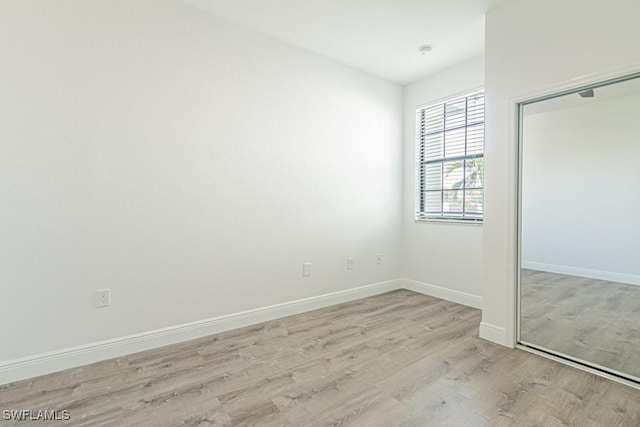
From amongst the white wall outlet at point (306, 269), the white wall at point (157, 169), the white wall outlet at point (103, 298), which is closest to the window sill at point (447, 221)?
the white wall at point (157, 169)

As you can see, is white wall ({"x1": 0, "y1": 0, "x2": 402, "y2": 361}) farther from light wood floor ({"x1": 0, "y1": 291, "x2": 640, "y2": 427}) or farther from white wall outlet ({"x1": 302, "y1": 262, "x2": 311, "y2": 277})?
light wood floor ({"x1": 0, "y1": 291, "x2": 640, "y2": 427})

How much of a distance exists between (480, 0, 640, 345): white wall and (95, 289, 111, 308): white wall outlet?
2.96 metres

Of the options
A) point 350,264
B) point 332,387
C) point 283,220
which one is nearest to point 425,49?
point 283,220

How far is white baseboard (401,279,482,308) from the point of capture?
338cm

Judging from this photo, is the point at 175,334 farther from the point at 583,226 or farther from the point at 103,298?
the point at 583,226

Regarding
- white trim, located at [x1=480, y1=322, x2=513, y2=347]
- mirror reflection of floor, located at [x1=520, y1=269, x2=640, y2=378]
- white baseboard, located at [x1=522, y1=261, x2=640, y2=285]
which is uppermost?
white baseboard, located at [x1=522, y1=261, x2=640, y2=285]

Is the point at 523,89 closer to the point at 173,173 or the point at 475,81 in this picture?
the point at 475,81

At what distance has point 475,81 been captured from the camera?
A: 3.36m

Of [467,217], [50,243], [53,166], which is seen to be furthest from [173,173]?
[467,217]

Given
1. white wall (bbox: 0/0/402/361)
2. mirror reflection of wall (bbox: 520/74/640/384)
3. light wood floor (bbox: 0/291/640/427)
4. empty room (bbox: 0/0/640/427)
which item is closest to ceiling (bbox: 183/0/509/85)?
empty room (bbox: 0/0/640/427)

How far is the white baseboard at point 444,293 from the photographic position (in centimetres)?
338

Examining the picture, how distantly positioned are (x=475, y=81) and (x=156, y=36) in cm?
310

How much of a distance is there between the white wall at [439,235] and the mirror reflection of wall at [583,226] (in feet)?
2.76

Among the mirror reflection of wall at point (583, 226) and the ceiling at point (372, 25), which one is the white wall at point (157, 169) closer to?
the ceiling at point (372, 25)
